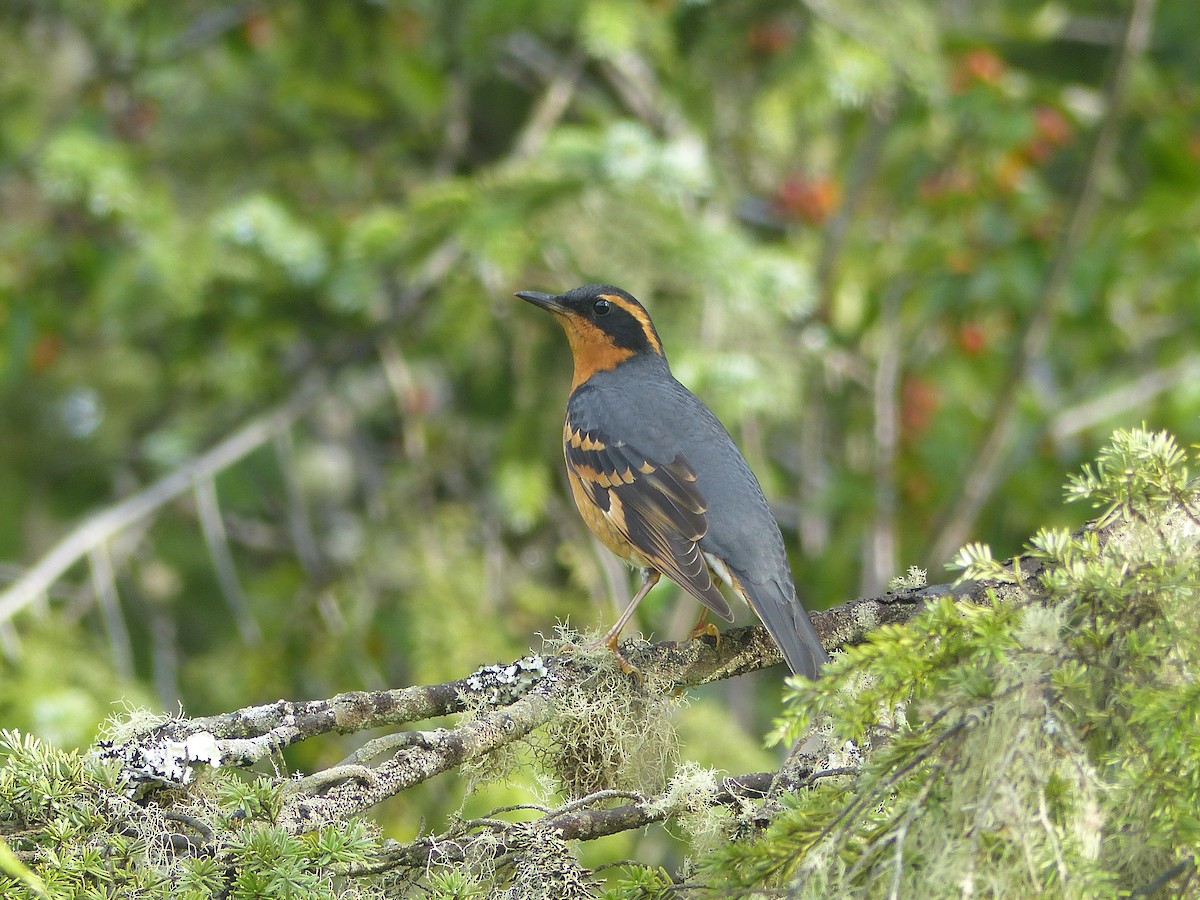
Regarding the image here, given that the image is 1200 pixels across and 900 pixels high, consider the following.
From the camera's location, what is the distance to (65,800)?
236cm

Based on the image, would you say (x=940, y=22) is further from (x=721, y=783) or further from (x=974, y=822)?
(x=974, y=822)

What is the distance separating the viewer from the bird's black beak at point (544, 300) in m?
5.51

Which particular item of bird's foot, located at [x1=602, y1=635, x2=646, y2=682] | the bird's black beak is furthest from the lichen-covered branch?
the bird's black beak

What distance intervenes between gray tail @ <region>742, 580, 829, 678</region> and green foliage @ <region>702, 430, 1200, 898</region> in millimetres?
1116

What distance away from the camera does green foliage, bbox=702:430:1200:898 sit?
204 cm

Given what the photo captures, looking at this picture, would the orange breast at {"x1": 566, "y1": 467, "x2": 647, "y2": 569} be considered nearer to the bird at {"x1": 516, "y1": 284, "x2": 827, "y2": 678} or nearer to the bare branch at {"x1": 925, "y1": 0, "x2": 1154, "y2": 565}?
the bird at {"x1": 516, "y1": 284, "x2": 827, "y2": 678}

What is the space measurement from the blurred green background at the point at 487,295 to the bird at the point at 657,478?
0.26 meters

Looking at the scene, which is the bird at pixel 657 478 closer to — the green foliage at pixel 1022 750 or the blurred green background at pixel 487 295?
the blurred green background at pixel 487 295

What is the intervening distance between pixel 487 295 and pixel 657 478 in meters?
1.82

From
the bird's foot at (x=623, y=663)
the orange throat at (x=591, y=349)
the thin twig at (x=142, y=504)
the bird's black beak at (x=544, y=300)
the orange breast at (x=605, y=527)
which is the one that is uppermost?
the thin twig at (x=142, y=504)

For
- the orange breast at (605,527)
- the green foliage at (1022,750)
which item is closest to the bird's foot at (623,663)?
the orange breast at (605,527)

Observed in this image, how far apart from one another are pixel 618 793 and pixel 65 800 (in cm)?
122

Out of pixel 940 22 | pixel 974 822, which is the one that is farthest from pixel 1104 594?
pixel 940 22

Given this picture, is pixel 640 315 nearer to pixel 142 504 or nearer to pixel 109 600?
pixel 142 504
